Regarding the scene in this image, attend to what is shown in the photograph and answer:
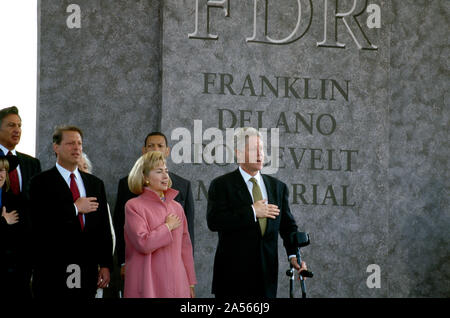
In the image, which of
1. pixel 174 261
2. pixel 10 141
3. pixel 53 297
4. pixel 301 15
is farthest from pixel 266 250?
pixel 301 15

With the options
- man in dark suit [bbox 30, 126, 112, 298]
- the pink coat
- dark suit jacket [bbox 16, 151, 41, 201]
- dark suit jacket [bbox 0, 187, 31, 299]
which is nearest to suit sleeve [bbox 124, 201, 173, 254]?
the pink coat

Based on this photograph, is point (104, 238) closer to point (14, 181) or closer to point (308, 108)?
point (14, 181)

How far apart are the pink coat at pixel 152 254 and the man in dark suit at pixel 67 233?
0.51 metres

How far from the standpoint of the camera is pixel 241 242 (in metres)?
4.75

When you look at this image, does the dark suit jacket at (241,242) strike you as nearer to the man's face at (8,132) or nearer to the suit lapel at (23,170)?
the suit lapel at (23,170)

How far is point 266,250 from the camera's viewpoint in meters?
4.77

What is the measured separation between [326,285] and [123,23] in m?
2.95

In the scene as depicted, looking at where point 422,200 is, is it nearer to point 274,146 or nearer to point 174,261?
point 274,146

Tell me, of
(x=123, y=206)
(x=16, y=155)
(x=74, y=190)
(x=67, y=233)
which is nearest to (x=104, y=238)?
(x=67, y=233)

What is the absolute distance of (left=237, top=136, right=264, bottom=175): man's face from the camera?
15.5ft

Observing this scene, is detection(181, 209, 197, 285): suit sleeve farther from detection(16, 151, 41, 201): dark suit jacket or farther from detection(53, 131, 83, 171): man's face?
detection(16, 151, 41, 201): dark suit jacket

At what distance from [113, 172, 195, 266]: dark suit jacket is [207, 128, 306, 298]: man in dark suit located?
67 centimetres

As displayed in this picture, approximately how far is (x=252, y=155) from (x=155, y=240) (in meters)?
0.88
